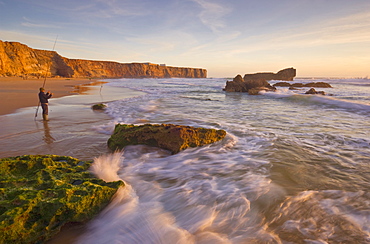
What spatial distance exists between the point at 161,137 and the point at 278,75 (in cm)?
→ 7971

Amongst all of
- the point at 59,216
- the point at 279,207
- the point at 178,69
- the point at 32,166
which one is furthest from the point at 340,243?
the point at 178,69

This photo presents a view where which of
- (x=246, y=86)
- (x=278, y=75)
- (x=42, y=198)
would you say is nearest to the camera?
(x=42, y=198)

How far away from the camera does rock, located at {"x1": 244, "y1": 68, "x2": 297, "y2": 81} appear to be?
69000 mm

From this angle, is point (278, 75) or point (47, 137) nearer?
point (47, 137)

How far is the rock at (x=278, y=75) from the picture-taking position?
69.0 metres

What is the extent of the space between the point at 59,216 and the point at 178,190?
1611 millimetres

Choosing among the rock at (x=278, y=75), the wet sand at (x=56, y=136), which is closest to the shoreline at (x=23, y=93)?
the wet sand at (x=56, y=136)

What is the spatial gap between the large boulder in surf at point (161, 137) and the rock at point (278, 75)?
226 feet

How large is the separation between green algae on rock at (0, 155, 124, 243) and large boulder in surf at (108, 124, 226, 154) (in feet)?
5.27

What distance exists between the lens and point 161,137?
4398mm

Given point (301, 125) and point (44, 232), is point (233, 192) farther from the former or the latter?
point (301, 125)

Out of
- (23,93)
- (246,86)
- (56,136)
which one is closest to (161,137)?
(56,136)

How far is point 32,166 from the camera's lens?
2.82 metres

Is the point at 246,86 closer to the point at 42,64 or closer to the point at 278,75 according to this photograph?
the point at 278,75
